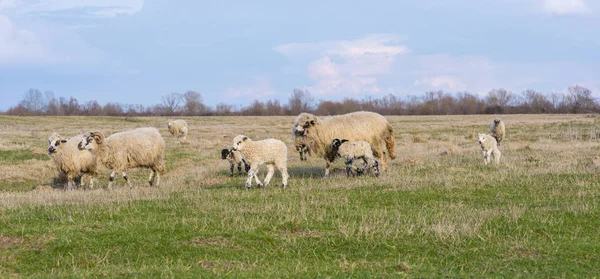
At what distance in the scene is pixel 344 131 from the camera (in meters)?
21.1

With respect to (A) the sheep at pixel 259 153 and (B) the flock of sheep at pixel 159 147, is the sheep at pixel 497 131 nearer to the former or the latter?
(B) the flock of sheep at pixel 159 147

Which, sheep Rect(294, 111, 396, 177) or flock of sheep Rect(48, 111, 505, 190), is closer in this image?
flock of sheep Rect(48, 111, 505, 190)

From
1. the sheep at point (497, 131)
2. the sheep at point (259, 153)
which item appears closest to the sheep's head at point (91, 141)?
the sheep at point (259, 153)

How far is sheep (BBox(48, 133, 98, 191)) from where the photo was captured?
68.9ft

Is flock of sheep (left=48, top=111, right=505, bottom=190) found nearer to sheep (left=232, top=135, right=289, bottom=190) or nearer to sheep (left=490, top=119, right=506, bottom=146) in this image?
sheep (left=232, top=135, right=289, bottom=190)

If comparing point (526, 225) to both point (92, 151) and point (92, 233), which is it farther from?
point (92, 151)

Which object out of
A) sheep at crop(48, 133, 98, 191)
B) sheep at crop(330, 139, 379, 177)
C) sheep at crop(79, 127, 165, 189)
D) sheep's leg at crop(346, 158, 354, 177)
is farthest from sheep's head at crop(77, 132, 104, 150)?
sheep's leg at crop(346, 158, 354, 177)

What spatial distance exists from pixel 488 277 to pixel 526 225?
366cm

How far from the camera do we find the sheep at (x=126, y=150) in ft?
66.1

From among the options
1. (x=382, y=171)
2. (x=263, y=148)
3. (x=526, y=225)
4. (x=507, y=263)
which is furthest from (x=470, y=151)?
(x=507, y=263)

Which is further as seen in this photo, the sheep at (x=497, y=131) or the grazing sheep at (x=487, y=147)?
the sheep at (x=497, y=131)

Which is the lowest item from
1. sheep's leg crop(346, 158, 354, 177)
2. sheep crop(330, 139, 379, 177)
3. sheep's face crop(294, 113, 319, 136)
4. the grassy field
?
the grassy field

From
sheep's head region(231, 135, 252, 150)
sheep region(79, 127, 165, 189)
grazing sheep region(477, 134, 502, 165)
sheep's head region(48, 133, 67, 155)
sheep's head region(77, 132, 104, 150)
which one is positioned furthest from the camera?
grazing sheep region(477, 134, 502, 165)

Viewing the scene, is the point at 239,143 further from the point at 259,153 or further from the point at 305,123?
the point at 305,123
